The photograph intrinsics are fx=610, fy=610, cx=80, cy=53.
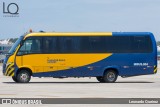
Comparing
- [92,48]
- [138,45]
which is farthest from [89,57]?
[138,45]

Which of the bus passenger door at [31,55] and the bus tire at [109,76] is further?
the bus tire at [109,76]

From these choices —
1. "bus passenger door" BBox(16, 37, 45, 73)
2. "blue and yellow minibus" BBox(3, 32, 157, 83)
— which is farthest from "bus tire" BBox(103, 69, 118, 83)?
"bus passenger door" BBox(16, 37, 45, 73)

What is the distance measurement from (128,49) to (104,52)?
4.68 ft

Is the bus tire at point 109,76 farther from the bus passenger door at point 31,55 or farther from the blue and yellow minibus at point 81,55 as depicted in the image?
the bus passenger door at point 31,55

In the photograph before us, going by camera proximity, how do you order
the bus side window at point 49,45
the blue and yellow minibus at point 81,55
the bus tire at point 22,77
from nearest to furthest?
1. the bus tire at point 22,77
2. the blue and yellow minibus at point 81,55
3. the bus side window at point 49,45

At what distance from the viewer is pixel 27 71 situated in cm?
3228

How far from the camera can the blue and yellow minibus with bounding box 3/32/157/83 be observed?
32.1m

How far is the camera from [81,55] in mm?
33062

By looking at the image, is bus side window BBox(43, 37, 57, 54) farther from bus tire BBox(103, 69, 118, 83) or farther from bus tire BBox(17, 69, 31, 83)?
bus tire BBox(103, 69, 118, 83)

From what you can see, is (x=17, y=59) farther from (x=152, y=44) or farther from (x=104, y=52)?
(x=152, y=44)

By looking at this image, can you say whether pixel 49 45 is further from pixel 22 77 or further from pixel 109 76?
pixel 109 76

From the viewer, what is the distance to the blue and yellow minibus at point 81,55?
105 feet

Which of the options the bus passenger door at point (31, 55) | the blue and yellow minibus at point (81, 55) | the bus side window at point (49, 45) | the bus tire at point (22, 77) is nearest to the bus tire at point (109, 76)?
the blue and yellow minibus at point (81, 55)

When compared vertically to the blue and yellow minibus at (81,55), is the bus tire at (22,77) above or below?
below
